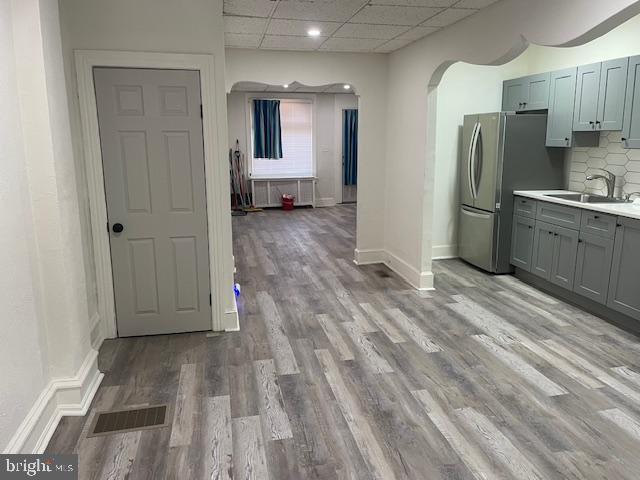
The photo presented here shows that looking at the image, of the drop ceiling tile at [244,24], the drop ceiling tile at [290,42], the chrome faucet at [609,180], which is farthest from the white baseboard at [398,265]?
the drop ceiling tile at [244,24]

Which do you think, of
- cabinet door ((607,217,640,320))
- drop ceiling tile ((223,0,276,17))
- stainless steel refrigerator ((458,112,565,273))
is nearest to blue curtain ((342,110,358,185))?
stainless steel refrigerator ((458,112,565,273))

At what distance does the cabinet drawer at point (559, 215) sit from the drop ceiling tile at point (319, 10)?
2610mm

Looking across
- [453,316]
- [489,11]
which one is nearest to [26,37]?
[489,11]

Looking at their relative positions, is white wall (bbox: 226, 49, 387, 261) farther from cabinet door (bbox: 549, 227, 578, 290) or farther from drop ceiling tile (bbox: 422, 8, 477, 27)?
cabinet door (bbox: 549, 227, 578, 290)

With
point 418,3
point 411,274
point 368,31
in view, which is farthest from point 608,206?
point 368,31

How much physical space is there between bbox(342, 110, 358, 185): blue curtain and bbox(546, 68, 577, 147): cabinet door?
5736 millimetres

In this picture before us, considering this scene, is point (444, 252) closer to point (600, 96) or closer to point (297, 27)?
point (600, 96)

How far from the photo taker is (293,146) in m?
10.5

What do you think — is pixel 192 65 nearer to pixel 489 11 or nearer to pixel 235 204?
pixel 489 11

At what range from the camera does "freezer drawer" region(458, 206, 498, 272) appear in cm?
527

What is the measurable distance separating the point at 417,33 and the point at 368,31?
1.58 ft

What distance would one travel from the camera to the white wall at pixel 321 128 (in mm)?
9883

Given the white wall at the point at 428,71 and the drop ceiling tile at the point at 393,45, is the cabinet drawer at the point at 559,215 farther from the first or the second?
the drop ceiling tile at the point at 393,45

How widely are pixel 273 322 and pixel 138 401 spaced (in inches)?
56.2
